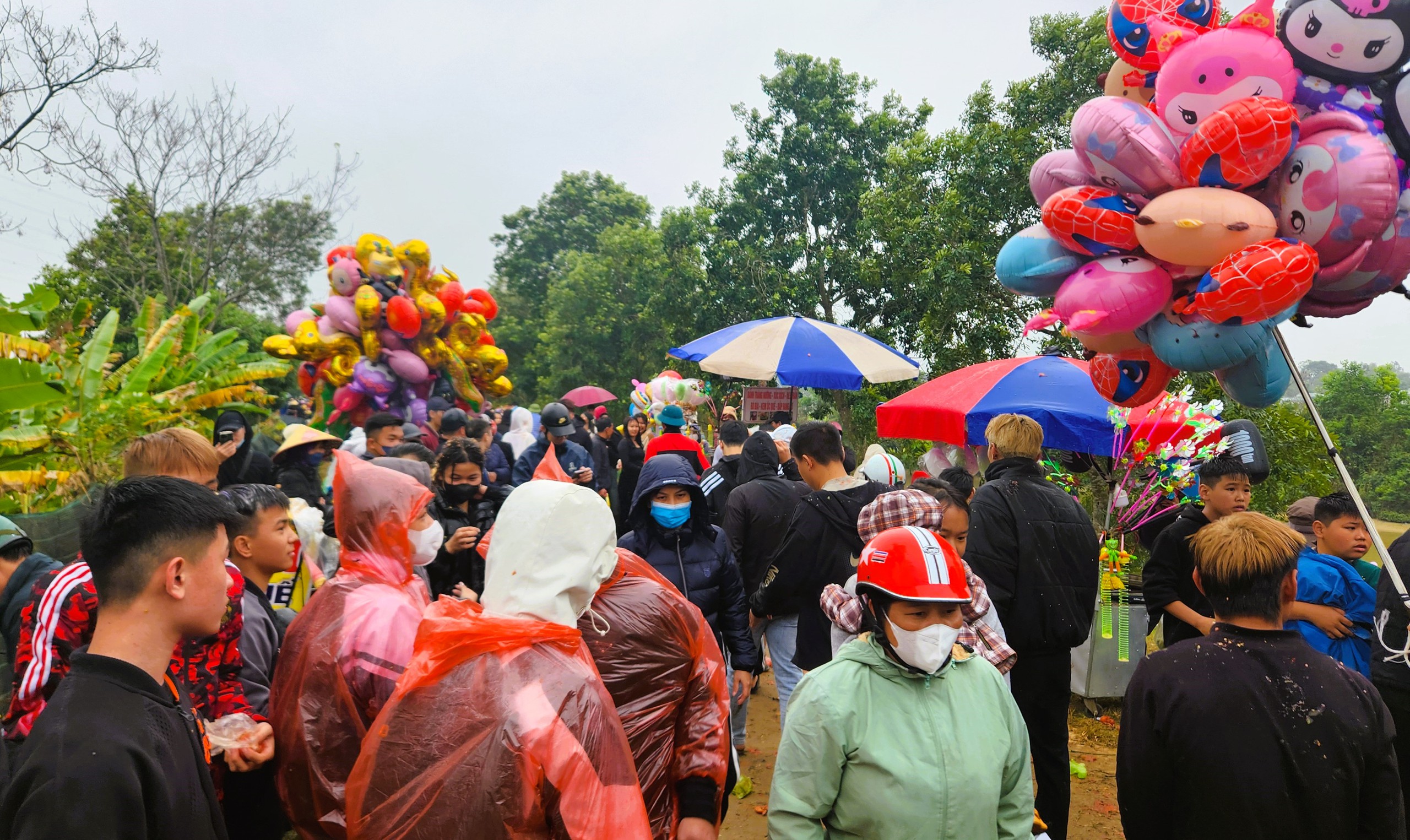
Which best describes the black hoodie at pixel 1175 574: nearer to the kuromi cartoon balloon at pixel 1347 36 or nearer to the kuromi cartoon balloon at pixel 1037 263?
the kuromi cartoon balloon at pixel 1037 263

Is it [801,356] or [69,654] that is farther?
[801,356]

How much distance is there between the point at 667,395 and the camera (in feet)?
29.2

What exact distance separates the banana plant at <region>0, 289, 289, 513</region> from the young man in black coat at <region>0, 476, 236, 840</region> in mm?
5382

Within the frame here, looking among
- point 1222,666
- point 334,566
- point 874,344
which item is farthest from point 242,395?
point 1222,666

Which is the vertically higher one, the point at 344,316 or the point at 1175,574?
the point at 344,316

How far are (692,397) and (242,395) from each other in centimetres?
534

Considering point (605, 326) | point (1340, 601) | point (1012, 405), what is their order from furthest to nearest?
point (605, 326) → point (1012, 405) → point (1340, 601)

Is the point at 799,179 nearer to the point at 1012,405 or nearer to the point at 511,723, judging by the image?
the point at 1012,405

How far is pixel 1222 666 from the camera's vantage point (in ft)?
7.27

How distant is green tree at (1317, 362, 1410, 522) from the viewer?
10992mm

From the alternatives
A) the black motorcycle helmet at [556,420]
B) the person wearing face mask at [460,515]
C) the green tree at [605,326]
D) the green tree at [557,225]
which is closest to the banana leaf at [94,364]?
the black motorcycle helmet at [556,420]

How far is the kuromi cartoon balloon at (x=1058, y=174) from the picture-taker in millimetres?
3422

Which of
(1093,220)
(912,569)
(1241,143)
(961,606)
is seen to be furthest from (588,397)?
(912,569)

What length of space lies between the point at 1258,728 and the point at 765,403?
7.88 m
